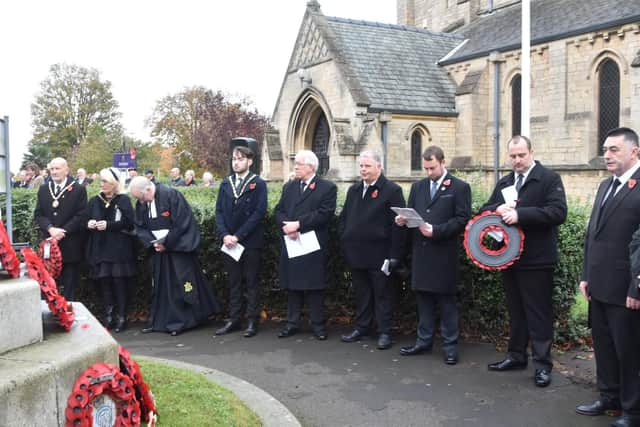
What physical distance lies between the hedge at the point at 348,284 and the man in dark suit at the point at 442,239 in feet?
2.10

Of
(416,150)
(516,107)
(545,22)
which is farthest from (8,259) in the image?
(545,22)

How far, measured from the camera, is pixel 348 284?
792 cm

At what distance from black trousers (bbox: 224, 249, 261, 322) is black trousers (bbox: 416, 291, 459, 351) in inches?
84.3

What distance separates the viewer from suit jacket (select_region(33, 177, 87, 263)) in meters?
8.18

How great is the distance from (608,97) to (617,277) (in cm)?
2152

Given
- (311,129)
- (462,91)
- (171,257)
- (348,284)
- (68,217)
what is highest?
(462,91)

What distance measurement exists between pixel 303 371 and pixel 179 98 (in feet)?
194

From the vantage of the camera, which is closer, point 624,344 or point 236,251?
point 624,344

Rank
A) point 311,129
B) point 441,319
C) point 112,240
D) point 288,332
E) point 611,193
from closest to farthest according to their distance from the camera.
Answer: point 611,193, point 441,319, point 288,332, point 112,240, point 311,129

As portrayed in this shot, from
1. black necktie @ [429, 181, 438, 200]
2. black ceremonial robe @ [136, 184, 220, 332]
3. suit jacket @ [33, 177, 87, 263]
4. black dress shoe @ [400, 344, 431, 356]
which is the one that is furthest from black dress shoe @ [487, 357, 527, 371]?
suit jacket @ [33, 177, 87, 263]

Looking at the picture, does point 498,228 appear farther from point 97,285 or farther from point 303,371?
point 97,285

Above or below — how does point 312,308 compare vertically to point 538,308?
below

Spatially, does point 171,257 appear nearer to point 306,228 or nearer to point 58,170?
point 306,228

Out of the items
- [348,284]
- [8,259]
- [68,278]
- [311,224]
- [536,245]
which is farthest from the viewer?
[68,278]
